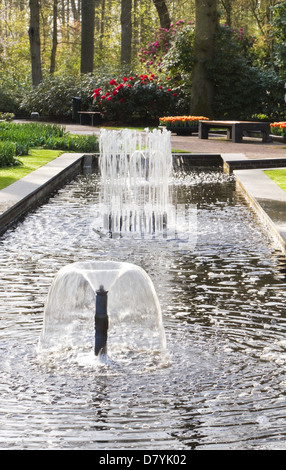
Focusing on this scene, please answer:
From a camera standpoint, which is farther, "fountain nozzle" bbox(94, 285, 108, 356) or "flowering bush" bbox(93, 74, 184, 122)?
"flowering bush" bbox(93, 74, 184, 122)

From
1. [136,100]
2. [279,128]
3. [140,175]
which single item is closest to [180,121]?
[279,128]

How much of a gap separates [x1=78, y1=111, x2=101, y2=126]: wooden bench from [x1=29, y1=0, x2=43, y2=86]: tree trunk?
5.79m

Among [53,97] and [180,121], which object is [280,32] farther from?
[53,97]

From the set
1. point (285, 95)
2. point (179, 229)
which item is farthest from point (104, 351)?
point (285, 95)

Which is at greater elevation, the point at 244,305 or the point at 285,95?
the point at 285,95

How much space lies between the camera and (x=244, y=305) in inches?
234

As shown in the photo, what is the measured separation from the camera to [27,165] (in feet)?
48.6

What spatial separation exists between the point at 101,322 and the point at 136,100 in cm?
2332

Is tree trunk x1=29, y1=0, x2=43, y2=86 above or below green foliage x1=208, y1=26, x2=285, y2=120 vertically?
above

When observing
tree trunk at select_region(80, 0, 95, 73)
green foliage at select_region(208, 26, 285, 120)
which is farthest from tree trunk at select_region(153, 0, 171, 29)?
green foliage at select_region(208, 26, 285, 120)

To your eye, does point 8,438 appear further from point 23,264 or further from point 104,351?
point 23,264

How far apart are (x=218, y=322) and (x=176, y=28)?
25799 millimetres

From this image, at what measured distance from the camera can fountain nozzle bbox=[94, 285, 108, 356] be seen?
4.45 m

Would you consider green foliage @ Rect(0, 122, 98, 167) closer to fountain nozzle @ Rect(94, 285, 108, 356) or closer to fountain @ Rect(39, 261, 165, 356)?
fountain @ Rect(39, 261, 165, 356)
